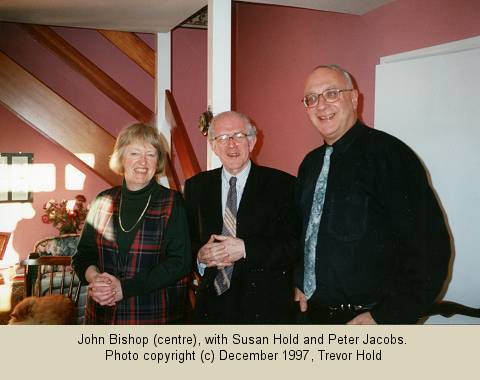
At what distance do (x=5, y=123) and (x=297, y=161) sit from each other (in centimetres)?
329

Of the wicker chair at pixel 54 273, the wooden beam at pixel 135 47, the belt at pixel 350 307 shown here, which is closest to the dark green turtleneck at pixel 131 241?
the belt at pixel 350 307

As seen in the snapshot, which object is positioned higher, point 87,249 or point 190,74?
point 190,74

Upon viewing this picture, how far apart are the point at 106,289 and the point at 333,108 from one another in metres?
1.04

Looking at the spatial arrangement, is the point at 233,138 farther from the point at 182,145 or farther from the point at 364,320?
the point at 182,145

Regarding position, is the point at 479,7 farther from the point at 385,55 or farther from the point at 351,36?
the point at 351,36

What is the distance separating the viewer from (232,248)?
5.32ft

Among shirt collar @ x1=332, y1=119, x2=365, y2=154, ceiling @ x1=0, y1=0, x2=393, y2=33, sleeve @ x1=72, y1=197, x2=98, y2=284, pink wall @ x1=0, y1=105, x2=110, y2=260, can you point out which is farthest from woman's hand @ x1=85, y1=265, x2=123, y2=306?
pink wall @ x1=0, y1=105, x2=110, y2=260

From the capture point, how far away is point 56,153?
5.04 metres

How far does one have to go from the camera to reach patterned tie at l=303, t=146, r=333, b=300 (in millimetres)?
1521

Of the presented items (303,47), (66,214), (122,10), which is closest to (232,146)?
(122,10)

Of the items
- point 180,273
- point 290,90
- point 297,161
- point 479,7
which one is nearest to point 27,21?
point 290,90

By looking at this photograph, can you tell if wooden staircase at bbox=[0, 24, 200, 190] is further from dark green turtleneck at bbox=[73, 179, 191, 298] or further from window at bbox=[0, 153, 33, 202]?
dark green turtleneck at bbox=[73, 179, 191, 298]

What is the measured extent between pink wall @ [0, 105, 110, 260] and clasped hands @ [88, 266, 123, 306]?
3.82 meters

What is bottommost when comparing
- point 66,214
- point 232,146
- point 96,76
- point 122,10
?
point 66,214
